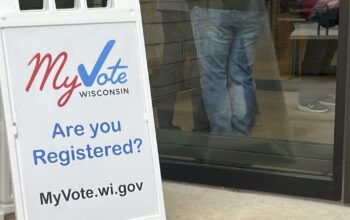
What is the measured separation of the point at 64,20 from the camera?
10.2 feet

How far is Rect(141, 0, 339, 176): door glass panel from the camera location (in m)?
3.77

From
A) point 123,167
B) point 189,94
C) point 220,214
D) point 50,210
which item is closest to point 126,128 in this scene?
point 123,167

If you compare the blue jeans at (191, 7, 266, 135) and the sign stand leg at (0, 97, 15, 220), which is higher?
the blue jeans at (191, 7, 266, 135)

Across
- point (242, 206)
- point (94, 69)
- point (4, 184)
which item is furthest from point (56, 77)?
point (242, 206)

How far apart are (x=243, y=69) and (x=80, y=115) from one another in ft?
4.54

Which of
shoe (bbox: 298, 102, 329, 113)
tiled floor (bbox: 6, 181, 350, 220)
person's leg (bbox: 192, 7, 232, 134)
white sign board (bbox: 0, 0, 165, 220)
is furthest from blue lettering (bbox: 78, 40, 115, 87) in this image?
shoe (bbox: 298, 102, 329, 113)

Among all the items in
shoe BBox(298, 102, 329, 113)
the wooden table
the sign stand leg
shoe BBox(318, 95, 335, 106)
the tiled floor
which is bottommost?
the tiled floor

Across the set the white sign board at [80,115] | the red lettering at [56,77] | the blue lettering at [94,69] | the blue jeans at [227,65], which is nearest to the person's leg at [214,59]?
the blue jeans at [227,65]

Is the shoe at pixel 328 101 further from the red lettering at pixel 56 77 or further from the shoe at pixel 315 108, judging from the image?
the red lettering at pixel 56 77

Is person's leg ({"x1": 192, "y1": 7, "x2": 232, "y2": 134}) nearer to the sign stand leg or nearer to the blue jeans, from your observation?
the blue jeans

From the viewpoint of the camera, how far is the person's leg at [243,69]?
13.3 feet

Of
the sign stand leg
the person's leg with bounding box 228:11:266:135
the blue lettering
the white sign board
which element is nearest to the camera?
the white sign board

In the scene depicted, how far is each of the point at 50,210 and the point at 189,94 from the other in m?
1.60

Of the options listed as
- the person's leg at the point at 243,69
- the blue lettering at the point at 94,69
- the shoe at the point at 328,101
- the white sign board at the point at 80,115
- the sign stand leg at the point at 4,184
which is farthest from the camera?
the person's leg at the point at 243,69
